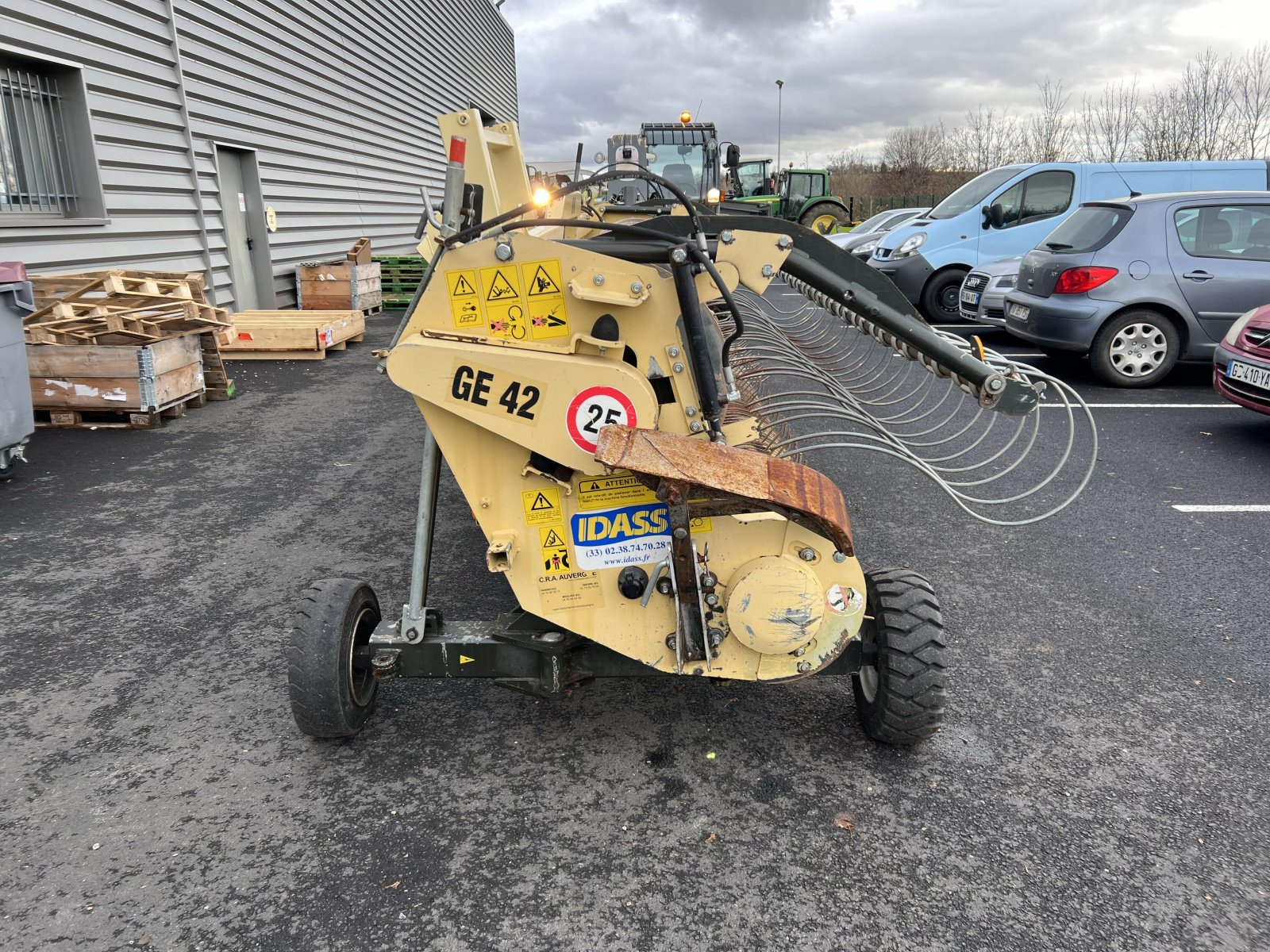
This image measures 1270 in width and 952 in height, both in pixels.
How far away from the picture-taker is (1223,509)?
5.09 meters

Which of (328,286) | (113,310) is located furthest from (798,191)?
(113,310)

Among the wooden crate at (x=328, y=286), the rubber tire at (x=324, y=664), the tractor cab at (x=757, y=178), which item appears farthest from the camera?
the tractor cab at (x=757, y=178)

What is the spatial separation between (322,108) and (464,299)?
12657mm

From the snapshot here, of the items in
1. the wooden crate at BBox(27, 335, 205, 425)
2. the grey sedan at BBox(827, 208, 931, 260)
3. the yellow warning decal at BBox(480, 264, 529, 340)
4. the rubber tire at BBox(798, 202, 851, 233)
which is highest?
the rubber tire at BBox(798, 202, 851, 233)

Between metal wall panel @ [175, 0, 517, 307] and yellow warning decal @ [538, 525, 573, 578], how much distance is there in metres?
8.96

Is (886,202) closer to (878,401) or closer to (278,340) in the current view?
(278,340)

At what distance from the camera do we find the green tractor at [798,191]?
88.0 feet

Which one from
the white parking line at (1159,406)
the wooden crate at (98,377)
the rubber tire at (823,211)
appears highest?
the rubber tire at (823,211)

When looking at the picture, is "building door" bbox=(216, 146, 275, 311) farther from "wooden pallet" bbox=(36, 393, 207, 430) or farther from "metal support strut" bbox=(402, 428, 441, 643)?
"metal support strut" bbox=(402, 428, 441, 643)

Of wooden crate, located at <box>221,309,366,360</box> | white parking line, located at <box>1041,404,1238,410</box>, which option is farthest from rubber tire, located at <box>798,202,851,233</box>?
white parking line, located at <box>1041,404,1238,410</box>

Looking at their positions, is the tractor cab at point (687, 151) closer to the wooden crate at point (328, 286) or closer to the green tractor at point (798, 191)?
the wooden crate at point (328, 286)

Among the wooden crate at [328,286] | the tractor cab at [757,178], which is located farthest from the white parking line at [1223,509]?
the tractor cab at [757,178]

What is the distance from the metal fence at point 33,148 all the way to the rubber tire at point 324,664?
617cm

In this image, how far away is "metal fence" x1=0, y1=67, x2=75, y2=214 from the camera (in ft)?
22.7
